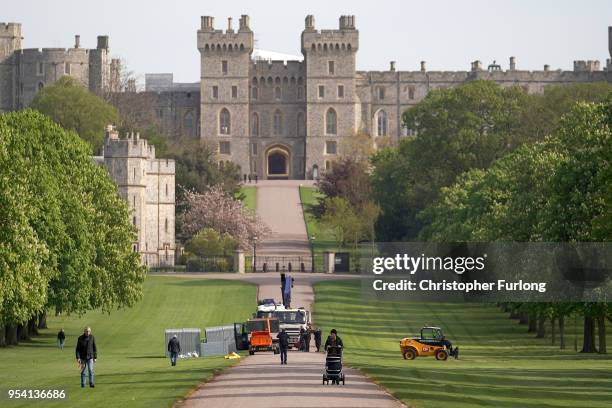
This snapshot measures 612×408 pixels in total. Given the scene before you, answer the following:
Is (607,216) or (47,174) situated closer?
(607,216)

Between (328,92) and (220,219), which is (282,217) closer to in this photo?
(220,219)

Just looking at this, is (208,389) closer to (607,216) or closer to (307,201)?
(607,216)

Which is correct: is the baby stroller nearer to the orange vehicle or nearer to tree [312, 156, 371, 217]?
the orange vehicle

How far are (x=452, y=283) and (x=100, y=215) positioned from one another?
15123 millimetres

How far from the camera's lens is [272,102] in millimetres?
171500

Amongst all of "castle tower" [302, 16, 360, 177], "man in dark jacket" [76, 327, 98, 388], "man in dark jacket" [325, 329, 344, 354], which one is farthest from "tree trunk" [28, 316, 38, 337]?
"castle tower" [302, 16, 360, 177]

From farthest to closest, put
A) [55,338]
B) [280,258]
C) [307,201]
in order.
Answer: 1. [307,201]
2. [280,258]
3. [55,338]

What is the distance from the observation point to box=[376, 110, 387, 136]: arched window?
7032 inches

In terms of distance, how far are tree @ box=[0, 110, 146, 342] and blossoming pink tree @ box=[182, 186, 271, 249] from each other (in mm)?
42820

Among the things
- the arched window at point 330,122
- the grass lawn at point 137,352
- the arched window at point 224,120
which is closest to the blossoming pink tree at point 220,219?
the grass lawn at point 137,352

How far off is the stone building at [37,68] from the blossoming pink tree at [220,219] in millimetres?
53203

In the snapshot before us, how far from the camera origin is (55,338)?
6662cm

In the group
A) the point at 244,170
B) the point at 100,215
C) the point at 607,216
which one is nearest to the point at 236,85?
the point at 244,170

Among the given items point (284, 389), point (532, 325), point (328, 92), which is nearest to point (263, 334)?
point (532, 325)
